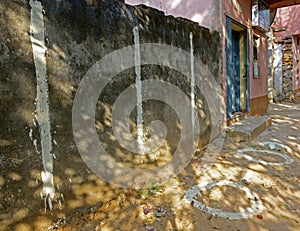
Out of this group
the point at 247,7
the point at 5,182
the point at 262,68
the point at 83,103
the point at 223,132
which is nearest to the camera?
the point at 5,182

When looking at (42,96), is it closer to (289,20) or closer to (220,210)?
(220,210)

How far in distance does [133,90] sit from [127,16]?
0.84 metres

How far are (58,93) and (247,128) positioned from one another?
432 cm

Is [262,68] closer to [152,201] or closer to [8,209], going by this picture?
[152,201]

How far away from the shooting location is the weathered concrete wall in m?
1.78

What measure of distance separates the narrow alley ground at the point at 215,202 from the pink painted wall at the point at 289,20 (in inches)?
427

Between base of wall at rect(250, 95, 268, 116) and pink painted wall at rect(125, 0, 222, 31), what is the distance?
281 cm

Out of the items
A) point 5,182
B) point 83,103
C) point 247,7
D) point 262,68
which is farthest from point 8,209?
point 262,68

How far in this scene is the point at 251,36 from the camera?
6750mm

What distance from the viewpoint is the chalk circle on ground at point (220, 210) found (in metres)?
2.53

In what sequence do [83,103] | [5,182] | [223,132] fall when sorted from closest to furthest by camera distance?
[5,182] → [83,103] → [223,132]

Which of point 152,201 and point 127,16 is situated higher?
point 127,16

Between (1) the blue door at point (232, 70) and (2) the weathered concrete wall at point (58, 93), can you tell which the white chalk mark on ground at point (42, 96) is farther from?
(1) the blue door at point (232, 70)

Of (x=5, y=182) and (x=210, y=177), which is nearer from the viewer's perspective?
(x=5, y=182)
